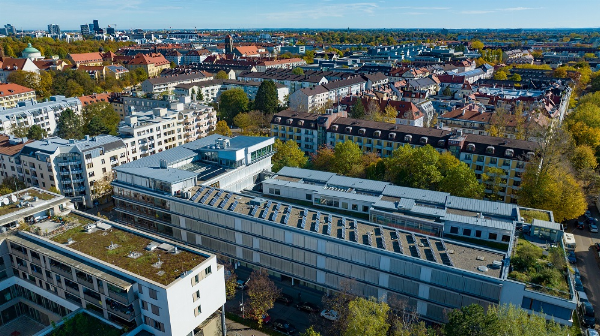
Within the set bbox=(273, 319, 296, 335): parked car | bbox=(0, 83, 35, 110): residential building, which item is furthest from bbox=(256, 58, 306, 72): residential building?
bbox=(273, 319, 296, 335): parked car

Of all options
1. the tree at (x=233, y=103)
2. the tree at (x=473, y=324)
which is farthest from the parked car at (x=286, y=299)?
the tree at (x=233, y=103)

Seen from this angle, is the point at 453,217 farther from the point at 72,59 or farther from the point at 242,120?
the point at 72,59

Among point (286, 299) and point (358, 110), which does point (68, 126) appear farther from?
point (286, 299)

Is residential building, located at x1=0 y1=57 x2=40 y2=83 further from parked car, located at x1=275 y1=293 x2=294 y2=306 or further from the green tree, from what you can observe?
parked car, located at x1=275 y1=293 x2=294 y2=306

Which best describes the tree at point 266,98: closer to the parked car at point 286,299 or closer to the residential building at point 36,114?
the residential building at point 36,114

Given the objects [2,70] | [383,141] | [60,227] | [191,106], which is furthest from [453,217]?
[2,70]

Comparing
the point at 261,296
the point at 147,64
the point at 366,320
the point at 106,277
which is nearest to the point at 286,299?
the point at 261,296
